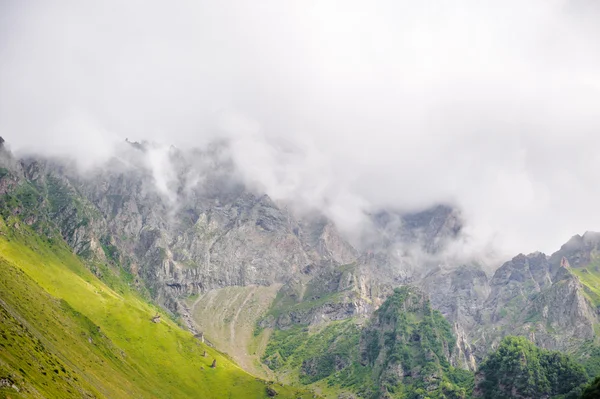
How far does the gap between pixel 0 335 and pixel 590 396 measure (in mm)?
211979

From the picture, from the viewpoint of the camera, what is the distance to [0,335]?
19425cm

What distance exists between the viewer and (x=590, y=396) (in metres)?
136

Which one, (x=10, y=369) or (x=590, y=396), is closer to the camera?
(x=590, y=396)

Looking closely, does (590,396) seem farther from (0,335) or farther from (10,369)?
(0,335)

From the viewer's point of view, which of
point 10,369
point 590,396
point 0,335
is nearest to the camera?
point 590,396

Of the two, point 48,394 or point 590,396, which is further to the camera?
point 48,394

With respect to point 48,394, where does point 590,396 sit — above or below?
above

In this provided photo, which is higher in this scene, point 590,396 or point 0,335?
point 590,396

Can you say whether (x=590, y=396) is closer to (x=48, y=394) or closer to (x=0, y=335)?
(x=48, y=394)

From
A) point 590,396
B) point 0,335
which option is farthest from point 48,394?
point 590,396

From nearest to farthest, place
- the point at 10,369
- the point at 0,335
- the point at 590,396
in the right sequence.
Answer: the point at 590,396
the point at 10,369
the point at 0,335

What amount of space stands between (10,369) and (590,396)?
185 metres

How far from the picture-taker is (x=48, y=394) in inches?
6880

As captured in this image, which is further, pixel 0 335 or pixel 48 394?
pixel 0 335
